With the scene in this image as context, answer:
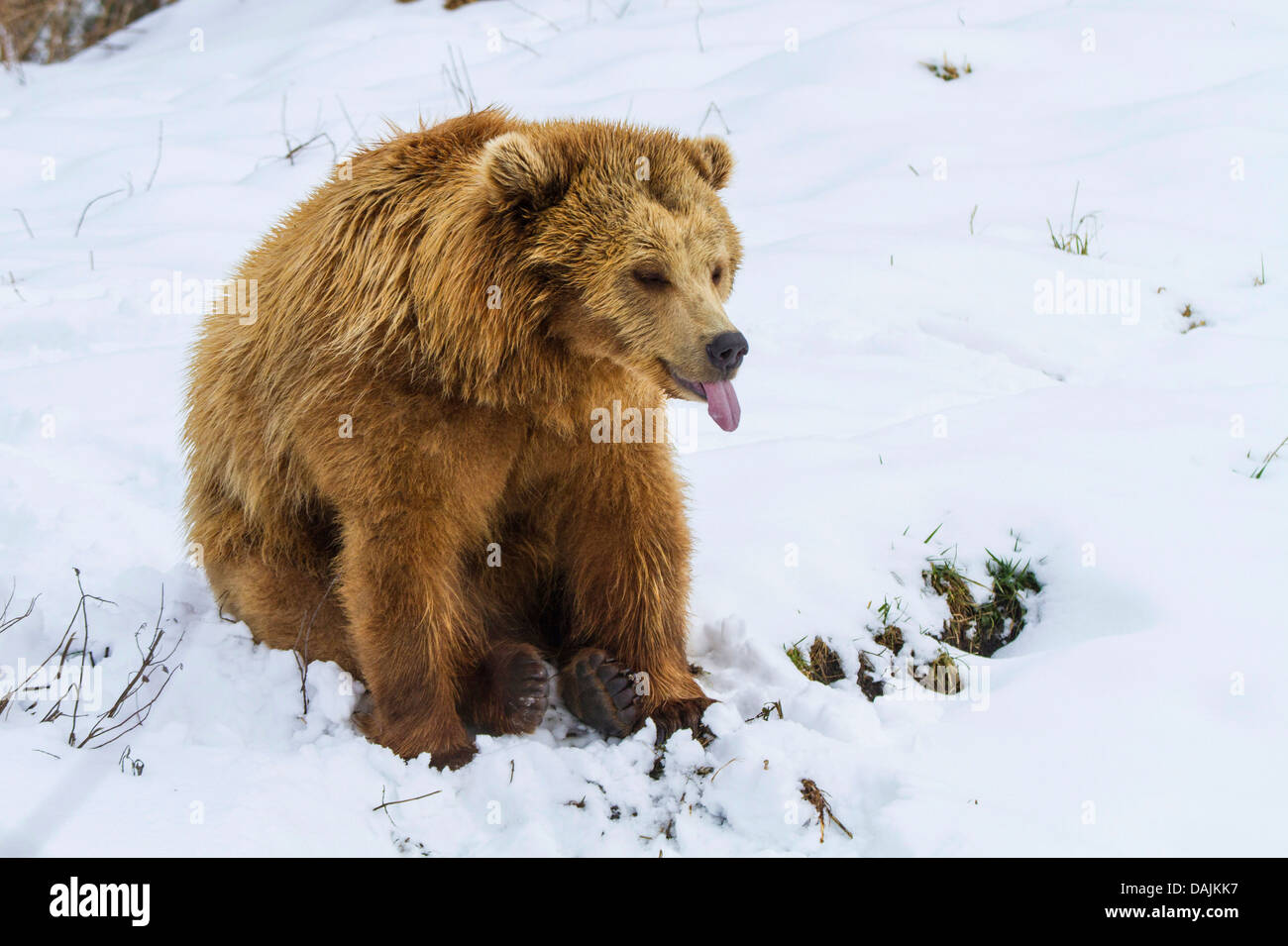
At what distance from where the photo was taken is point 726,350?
3.10 meters

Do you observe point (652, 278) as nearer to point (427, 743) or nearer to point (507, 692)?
point (507, 692)

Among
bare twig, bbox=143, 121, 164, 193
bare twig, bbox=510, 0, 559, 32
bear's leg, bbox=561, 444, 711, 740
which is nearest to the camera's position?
bear's leg, bbox=561, 444, 711, 740

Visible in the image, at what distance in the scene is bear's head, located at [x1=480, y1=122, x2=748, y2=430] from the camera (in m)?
3.13

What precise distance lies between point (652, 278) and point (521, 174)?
43cm

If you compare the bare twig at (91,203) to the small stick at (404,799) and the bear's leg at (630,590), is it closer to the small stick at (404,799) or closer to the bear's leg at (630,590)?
the bear's leg at (630,590)

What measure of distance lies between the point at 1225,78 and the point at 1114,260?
2508 millimetres

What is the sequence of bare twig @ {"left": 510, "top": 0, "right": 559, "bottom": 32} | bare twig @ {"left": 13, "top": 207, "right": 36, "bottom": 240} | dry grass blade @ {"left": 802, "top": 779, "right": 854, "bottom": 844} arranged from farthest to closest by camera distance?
1. bare twig @ {"left": 510, "top": 0, "right": 559, "bottom": 32}
2. bare twig @ {"left": 13, "top": 207, "right": 36, "bottom": 240}
3. dry grass blade @ {"left": 802, "top": 779, "right": 854, "bottom": 844}

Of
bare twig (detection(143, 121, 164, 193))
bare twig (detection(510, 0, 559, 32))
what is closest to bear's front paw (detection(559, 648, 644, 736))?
bare twig (detection(143, 121, 164, 193))

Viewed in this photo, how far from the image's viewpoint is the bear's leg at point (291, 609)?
369cm

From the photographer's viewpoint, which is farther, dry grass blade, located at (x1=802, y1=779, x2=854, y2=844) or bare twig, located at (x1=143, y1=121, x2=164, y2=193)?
bare twig, located at (x1=143, y1=121, x2=164, y2=193)

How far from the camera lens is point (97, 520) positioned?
15.0 ft

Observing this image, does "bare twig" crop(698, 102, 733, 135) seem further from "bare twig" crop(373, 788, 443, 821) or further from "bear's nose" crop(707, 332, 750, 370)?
"bare twig" crop(373, 788, 443, 821)

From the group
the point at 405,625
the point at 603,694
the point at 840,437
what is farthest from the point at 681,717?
the point at 840,437

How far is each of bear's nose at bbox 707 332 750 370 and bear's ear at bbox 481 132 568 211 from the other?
0.59 metres
